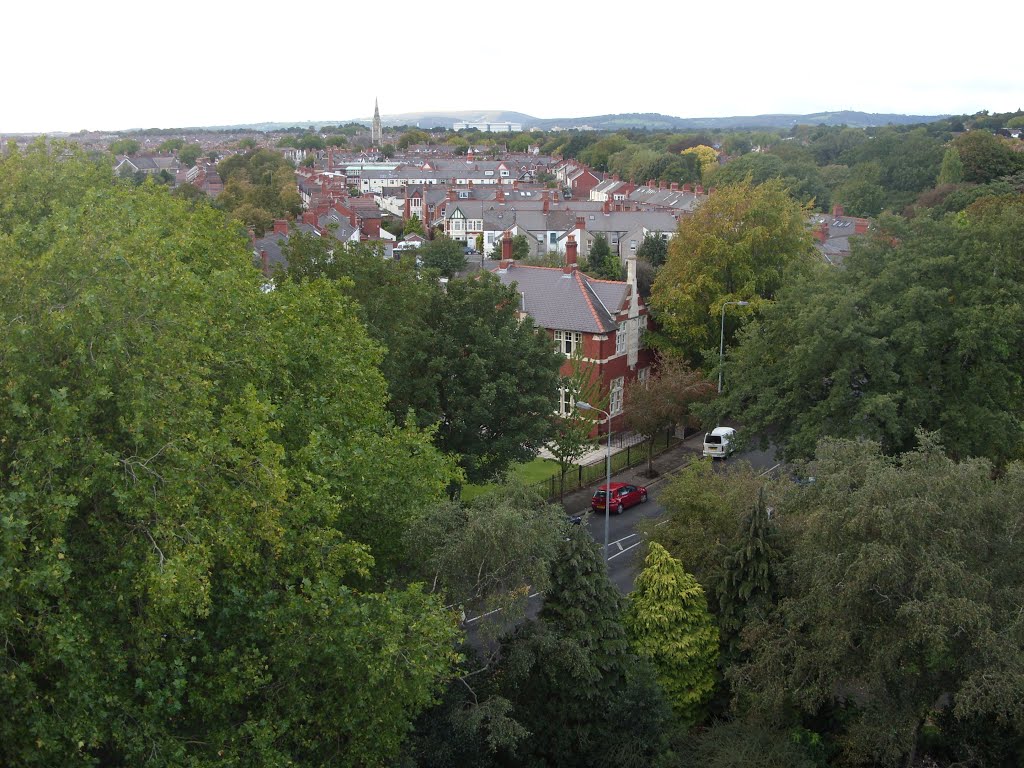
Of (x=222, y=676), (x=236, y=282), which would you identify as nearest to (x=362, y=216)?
(x=236, y=282)

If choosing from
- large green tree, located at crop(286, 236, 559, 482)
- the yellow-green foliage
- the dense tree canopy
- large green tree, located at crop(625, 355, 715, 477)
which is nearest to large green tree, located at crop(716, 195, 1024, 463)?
large green tree, located at crop(625, 355, 715, 477)

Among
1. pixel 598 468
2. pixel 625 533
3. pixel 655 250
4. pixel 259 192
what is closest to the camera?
pixel 625 533

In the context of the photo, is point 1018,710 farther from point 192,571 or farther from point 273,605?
point 192,571

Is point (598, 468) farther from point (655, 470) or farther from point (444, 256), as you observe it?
point (444, 256)

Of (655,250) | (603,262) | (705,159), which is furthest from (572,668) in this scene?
(705,159)

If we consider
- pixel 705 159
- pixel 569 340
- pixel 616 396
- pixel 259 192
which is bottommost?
pixel 616 396

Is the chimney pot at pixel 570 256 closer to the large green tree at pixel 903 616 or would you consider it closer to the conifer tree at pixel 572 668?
the large green tree at pixel 903 616

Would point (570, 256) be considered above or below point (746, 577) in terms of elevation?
above
